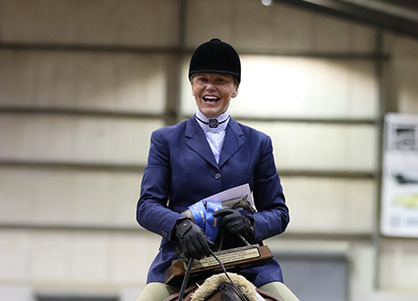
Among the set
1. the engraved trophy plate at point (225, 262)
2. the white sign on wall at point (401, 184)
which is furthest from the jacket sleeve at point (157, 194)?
the white sign on wall at point (401, 184)

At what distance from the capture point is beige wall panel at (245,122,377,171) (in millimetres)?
6961

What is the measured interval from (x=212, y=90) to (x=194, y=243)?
0.55 meters

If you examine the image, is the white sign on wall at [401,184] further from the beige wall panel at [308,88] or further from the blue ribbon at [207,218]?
the blue ribbon at [207,218]

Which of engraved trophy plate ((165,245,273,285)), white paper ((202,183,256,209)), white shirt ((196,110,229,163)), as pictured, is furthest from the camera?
white shirt ((196,110,229,163))

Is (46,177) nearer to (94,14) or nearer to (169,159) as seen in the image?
(94,14)

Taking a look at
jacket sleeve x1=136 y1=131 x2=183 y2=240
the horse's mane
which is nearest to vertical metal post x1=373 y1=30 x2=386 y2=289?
jacket sleeve x1=136 y1=131 x2=183 y2=240

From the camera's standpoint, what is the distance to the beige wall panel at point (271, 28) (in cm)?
705

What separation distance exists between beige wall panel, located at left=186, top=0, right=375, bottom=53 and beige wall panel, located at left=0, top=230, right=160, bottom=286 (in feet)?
8.43

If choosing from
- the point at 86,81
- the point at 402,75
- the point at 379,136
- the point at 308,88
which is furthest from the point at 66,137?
the point at 402,75

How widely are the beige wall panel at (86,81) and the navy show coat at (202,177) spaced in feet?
16.7

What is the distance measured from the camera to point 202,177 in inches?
76.5

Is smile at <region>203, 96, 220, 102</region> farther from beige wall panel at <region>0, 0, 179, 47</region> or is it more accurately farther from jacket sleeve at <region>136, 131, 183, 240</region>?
Result: beige wall panel at <region>0, 0, 179, 47</region>

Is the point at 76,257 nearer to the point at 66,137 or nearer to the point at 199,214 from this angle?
the point at 66,137

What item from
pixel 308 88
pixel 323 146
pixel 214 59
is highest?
pixel 308 88
